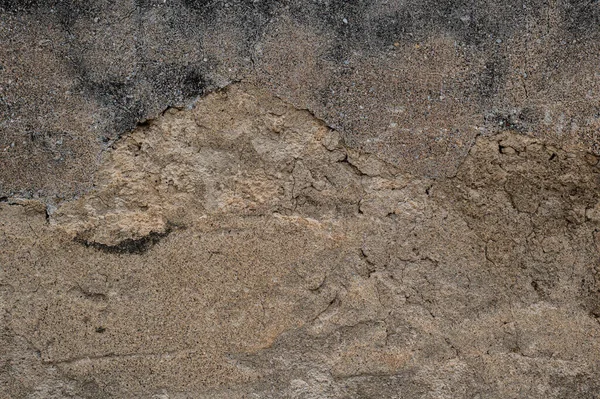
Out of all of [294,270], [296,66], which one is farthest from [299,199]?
[296,66]

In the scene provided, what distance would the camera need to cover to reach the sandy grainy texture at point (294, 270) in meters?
1.92

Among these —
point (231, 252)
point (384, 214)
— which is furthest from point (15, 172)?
point (384, 214)

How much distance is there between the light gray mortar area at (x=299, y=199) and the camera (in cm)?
189

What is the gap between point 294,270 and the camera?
1.96 m

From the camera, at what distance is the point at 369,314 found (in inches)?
77.6

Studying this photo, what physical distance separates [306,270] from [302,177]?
0.26m

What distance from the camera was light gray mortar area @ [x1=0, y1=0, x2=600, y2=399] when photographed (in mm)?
1890

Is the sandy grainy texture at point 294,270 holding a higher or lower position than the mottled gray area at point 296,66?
lower

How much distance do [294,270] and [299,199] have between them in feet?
0.66

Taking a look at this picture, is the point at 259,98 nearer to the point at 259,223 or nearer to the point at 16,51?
the point at 259,223

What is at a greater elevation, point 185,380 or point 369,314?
point 369,314

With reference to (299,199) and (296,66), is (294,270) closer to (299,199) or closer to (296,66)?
(299,199)

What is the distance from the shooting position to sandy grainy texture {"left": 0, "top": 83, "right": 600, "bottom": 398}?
1.92m

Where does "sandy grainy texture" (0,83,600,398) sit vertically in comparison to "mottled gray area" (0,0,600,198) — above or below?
below
